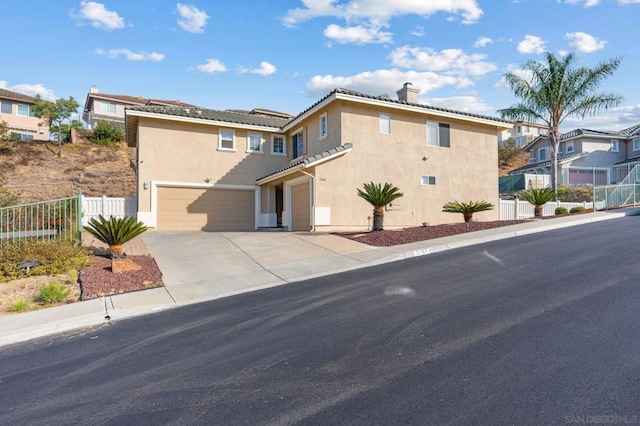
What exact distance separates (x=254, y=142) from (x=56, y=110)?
23.9 meters

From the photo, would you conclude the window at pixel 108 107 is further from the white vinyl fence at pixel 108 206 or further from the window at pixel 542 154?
the window at pixel 542 154

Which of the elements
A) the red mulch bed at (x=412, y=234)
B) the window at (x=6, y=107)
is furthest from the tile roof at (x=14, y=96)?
the red mulch bed at (x=412, y=234)

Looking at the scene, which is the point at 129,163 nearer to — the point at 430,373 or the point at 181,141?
the point at 181,141

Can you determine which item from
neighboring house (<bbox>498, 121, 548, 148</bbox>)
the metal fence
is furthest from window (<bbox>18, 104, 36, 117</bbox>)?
neighboring house (<bbox>498, 121, 548, 148</bbox>)

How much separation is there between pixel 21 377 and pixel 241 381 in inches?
116

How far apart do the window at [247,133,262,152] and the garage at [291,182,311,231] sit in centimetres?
400

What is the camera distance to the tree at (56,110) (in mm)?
34594

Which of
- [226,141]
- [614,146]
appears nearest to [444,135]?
[226,141]

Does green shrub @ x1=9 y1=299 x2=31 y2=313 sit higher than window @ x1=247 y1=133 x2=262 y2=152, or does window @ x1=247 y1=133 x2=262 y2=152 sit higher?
window @ x1=247 y1=133 x2=262 y2=152

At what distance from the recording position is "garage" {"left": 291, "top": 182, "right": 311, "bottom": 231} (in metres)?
17.8

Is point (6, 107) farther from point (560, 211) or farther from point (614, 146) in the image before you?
point (614, 146)

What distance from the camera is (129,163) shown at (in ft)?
110

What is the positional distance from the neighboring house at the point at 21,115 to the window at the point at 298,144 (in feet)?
111

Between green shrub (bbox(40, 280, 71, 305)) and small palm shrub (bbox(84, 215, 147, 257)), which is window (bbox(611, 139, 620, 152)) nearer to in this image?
small palm shrub (bbox(84, 215, 147, 257))
